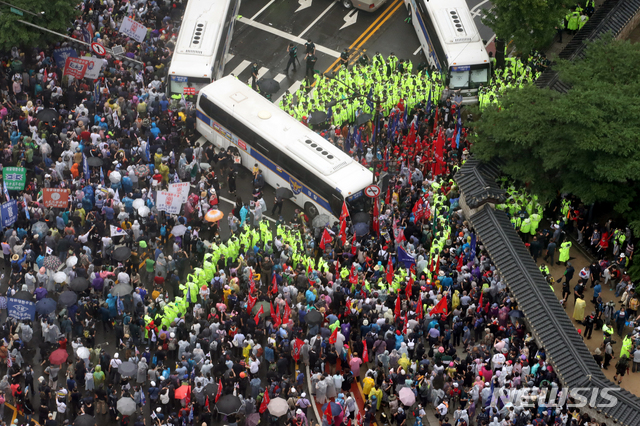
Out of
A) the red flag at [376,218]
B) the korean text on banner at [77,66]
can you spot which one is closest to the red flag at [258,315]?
the red flag at [376,218]

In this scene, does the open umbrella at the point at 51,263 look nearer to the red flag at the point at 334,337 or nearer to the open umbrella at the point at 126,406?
the open umbrella at the point at 126,406

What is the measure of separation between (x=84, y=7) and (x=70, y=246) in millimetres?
19227

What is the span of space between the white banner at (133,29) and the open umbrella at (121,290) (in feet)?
58.6

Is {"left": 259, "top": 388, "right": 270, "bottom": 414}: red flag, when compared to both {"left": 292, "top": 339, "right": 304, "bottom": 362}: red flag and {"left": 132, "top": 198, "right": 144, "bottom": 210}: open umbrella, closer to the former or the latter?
{"left": 292, "top": 339, "right": 304, "bottom": 362}: red flag

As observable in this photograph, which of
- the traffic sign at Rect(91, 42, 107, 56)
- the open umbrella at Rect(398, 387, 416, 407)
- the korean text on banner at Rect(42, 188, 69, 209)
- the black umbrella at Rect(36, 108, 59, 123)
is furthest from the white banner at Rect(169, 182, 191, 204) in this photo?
the open umbrella at Rect(398, 387, 416, 407)

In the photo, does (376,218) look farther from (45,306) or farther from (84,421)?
(84,421)

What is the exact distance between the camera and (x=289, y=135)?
44219mm

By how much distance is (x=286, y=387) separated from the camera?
35094 millimetres

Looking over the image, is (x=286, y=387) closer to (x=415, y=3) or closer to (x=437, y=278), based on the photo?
(x=437, y=278)

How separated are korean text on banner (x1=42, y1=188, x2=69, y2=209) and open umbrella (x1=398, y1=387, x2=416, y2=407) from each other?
16195mm

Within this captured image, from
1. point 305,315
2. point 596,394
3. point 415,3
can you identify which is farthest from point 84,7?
point 596,394

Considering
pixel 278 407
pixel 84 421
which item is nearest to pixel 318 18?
pixel 278 407

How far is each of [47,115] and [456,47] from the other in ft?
65.1

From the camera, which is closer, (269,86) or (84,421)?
(84,421)
